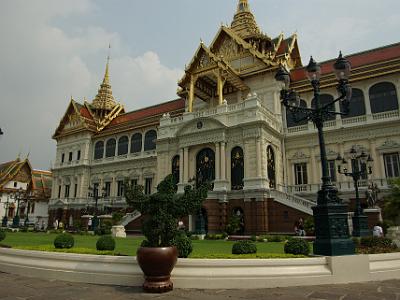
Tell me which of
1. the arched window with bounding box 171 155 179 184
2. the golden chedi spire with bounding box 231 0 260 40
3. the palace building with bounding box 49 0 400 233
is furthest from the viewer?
the golden chedi spire with bounding box 231 0 260 40

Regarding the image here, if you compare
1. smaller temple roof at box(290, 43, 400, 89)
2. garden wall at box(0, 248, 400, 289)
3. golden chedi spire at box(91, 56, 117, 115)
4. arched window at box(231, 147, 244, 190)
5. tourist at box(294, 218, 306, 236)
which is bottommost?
garden wall at box(0, 248, 400, 289)

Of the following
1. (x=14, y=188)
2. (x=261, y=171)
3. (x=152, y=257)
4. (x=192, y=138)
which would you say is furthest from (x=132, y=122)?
(x=152, y=257)

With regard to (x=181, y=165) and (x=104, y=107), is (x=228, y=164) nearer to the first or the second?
(x=181, y=165)

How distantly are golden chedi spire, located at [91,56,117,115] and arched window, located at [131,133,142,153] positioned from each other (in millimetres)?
11074

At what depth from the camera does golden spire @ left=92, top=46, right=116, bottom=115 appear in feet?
148

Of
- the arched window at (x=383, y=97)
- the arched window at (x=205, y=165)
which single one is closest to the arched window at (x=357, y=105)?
the arched window at (x=383, y=97)

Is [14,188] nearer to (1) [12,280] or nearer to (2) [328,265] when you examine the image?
(1) [12,280]

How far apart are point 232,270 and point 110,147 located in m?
33.9

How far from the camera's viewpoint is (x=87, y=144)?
3944cm

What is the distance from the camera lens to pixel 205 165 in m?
24.7

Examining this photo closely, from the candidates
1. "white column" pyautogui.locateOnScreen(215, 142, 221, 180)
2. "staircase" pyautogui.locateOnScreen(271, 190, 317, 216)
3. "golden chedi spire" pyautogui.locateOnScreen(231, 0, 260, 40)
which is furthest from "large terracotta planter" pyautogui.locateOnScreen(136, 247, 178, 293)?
"golden chedi spire" pyautogui.locateOnScreen(231, 0, 260, 40)

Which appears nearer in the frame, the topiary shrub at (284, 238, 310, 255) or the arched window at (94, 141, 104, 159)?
the topiary shrub at (284, 238, 310, 255)

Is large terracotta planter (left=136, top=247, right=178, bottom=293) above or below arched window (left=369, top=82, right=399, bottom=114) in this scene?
below

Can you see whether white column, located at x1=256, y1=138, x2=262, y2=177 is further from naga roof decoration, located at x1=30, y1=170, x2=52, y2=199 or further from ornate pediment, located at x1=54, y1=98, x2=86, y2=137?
naga roof decoration, located at x1=30, y1=170, x2=52, y2=199
